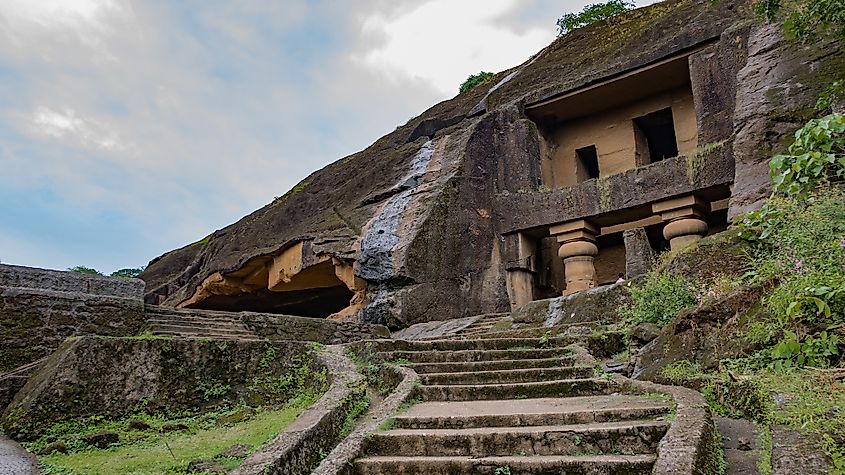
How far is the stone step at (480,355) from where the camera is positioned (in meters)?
6.42

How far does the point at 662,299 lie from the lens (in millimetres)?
6473

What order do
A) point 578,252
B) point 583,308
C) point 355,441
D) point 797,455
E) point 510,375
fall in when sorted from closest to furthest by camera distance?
point 797,455 < point 355,441 < point 510,375 < point 583,308 < point 578,252

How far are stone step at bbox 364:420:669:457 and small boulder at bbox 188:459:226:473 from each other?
1.04 m

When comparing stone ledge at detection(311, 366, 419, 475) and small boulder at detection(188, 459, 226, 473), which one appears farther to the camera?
small boulder at detection(188, 459, 226, 473)

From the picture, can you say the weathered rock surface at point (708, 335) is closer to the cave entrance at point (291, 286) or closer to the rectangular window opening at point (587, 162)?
the cave entrance at point (291, 286)

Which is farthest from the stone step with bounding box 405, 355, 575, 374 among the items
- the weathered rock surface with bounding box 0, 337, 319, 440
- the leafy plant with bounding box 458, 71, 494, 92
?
the leafy plant with bounding box 458, 71, 494, 92

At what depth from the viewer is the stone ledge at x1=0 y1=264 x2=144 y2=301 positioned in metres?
7.55

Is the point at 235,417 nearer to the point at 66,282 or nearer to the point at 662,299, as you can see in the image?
the point at 66,282

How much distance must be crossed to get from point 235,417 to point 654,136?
13671 millimetres

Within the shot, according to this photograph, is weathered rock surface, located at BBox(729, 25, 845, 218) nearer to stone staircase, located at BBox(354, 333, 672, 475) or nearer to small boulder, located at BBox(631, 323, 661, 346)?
small boulder, located at BBox(631, 323, 661, 346)

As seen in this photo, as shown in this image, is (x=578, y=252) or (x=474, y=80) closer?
(x=578, y=252)

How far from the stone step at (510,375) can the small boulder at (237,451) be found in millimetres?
1794

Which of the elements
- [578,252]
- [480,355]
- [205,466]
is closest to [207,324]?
[480,355]

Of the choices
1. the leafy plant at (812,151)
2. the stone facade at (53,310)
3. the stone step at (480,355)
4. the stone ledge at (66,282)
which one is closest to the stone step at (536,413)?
the stone step at (480,355)
